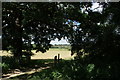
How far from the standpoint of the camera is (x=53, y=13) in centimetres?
1195

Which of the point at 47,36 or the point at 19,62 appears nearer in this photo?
the point at 19,62

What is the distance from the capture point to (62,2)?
10.0 meters

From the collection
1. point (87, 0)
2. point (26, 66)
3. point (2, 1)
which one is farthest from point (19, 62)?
point (87, 0)

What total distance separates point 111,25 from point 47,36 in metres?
8.68

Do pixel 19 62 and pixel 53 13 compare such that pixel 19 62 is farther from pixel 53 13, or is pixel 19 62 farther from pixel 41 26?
pixel 53 13

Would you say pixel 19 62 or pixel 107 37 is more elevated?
pixel 107 37

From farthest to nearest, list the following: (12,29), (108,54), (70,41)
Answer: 1. (12,29)
2. (70,41)
3. (108,54)

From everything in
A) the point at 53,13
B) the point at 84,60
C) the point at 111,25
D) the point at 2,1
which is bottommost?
the point at 84,60

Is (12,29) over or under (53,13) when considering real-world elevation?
under

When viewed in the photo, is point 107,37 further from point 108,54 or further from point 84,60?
point 84,60

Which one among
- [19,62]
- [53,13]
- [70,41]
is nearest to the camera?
[70,41]

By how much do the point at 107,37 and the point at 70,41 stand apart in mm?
2884

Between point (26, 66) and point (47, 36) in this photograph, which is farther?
point (47, 36)

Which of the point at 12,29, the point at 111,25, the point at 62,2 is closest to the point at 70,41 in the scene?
the point at 62,2
